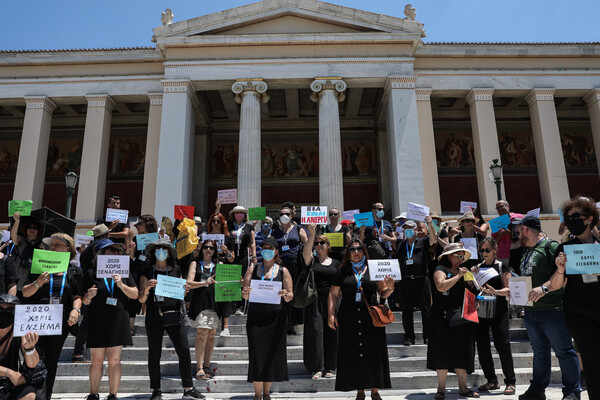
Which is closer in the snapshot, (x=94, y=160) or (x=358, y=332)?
(x=358, y=332)

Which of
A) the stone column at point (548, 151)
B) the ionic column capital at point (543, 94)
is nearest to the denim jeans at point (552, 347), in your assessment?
the stone column at point (548, 151)

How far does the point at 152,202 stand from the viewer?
59.6ft

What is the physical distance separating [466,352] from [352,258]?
5.97 ft

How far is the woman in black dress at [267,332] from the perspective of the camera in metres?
5.58

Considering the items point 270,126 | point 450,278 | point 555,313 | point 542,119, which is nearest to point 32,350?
point 450,278

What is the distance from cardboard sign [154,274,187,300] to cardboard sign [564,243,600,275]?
169 inches

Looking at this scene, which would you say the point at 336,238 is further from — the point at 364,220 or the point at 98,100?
the point at 98,100

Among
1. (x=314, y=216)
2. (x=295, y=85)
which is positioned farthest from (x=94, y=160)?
(x=314, y=216)

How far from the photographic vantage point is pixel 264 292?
567 centimetres

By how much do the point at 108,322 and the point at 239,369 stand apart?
2229 mm

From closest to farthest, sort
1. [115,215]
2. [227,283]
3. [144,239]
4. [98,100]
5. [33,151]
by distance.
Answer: [227,283], [144,239], [115,215], [33,151], [98,100]

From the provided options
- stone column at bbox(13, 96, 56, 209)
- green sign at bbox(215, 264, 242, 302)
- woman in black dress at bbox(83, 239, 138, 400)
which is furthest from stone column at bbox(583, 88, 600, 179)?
stone column at bbox(13, 96, 56, 209)

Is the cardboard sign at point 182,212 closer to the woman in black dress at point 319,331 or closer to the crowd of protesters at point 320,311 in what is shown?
the crowd of protesters at point 320,311

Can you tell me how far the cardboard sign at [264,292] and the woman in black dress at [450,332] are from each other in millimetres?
1989
